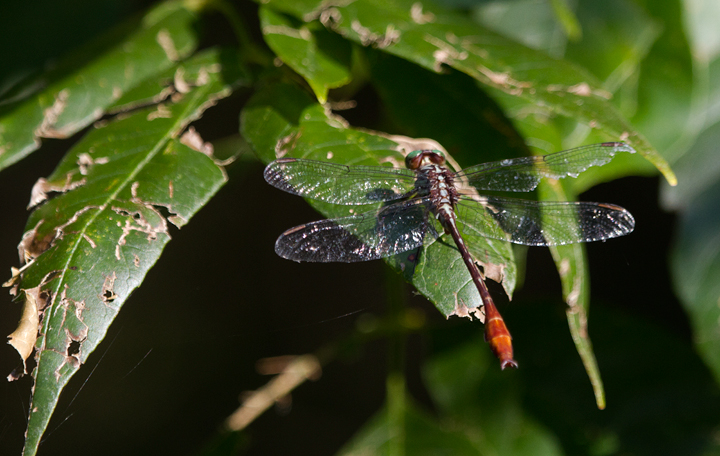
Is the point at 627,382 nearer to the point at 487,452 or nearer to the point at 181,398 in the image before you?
the point at 487,452

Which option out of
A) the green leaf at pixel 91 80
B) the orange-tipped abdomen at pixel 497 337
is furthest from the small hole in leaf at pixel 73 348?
the orange-tipped abdomen at pixel 497 337

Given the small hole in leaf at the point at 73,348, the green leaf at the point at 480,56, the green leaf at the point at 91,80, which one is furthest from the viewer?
the green leaf at the point at 91,80

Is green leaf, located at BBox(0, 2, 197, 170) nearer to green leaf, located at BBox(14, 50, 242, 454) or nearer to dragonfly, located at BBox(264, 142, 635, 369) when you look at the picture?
green leaf, located at BBox(14, 50, 242, 454)

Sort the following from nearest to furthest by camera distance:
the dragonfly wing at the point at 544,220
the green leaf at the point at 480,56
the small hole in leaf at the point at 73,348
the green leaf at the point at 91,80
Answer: the small hole in leaf at the point at 73,348 < the green leaf at the point at 480,56 < the dragonfly wing at the point at 544,220 < the green leaf at the point at 91,80

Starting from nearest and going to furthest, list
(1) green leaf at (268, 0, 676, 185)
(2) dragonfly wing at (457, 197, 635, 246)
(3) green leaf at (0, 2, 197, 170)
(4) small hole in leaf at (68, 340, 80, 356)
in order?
(4) small hole in leaf at (68, 340, 80, 356) → (1) green leaf at (268, 0, 676, 185) → (2) dragonfly wing at (457, 197, 635, 246) → (3) green leaf at (0, 2, 197, 170)

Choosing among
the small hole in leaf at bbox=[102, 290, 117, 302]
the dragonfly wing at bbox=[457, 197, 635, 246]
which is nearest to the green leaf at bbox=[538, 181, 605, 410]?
the dragonfly wing at bbox=[457, 197, 635, 246]

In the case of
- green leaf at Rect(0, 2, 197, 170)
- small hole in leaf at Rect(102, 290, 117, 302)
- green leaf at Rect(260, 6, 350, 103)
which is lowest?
small hole in leaf at Rect(102, 290, 117, 302)

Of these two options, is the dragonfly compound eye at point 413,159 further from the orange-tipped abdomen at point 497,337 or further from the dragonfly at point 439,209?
the orange-tipped abdomen at point 497,337
